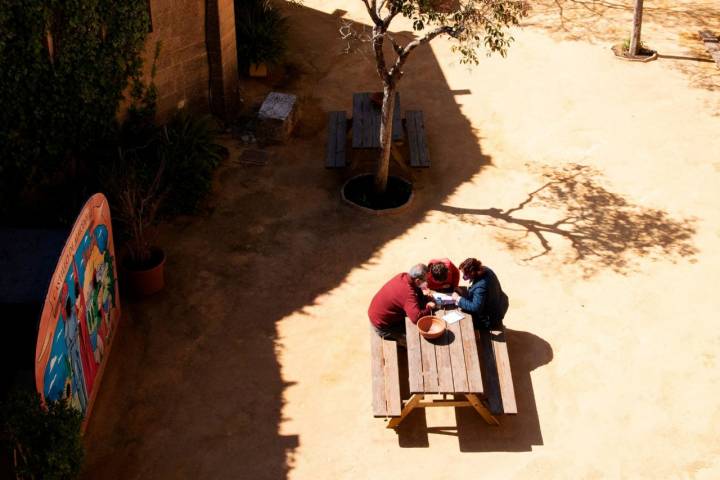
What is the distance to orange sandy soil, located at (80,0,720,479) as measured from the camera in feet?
27.2

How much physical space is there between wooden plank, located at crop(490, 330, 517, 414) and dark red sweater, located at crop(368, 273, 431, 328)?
860mm

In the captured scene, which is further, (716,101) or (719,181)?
(716,101)

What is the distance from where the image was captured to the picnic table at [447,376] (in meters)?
8.19

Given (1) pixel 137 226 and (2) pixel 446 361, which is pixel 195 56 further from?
(2) pixel 446 361

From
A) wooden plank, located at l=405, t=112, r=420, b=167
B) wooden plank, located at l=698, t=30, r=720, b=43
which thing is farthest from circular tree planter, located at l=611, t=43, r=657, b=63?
wooden plank, located at l=405, t=112, r=420, b=167

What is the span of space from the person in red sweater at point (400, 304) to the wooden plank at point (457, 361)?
12.8 inches

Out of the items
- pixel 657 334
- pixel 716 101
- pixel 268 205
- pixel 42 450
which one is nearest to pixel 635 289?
pixel 657 334

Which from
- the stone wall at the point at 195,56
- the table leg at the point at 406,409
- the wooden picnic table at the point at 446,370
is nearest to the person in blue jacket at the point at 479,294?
the wooden picnic table at the point at 446,370

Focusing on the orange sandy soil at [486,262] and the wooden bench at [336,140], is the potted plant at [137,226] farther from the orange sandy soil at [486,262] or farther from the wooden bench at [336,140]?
the wooden bench at [336,140]

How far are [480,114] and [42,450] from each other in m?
9.69

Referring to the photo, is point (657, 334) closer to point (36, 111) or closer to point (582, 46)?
point (36, 111)

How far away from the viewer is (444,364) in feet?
27.3

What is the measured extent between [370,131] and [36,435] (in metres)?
7.07

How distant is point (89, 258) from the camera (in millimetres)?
8195
